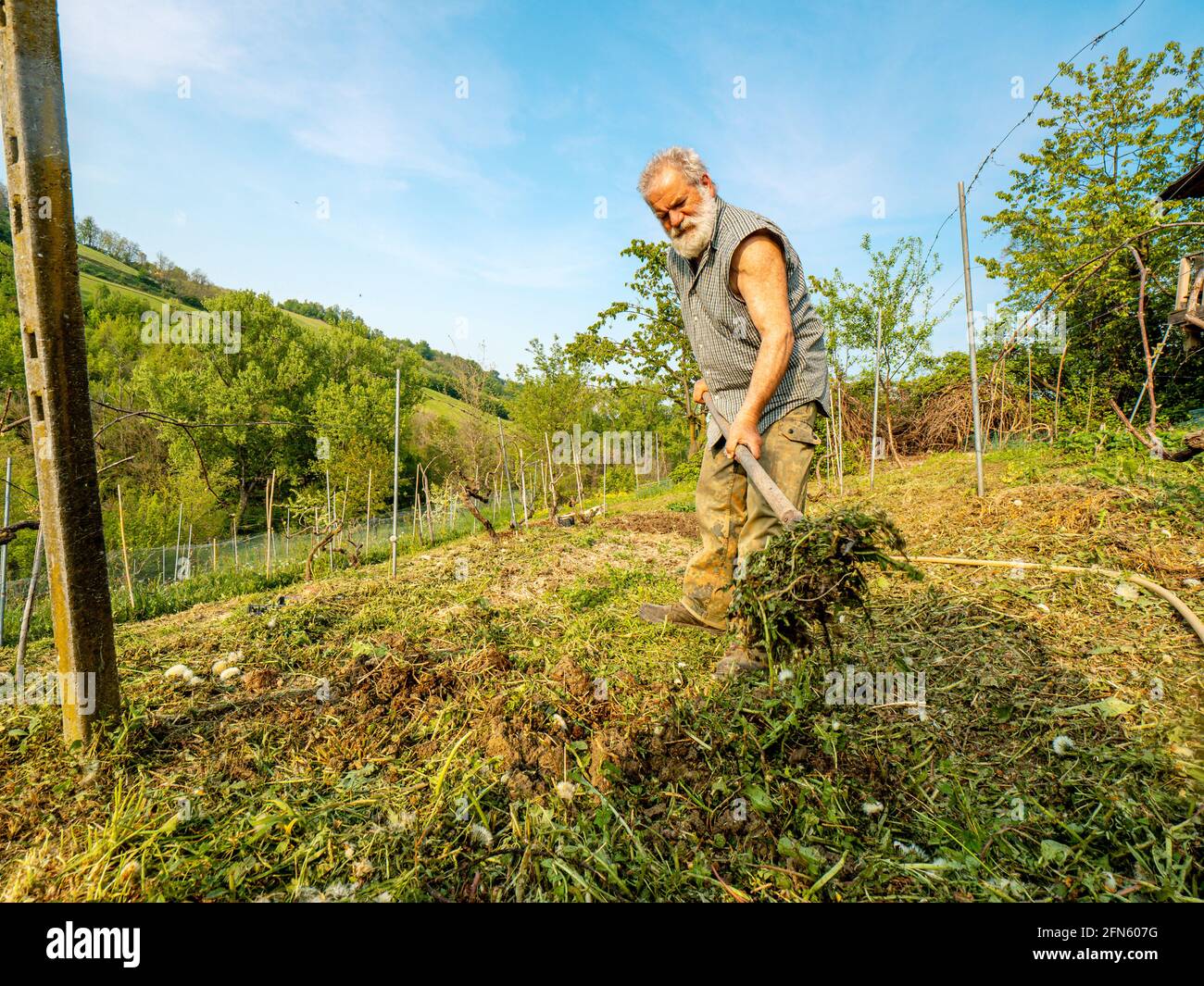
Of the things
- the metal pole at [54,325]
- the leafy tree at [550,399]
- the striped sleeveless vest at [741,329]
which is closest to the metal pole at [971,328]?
the striped sleeveless vest at [741,329]

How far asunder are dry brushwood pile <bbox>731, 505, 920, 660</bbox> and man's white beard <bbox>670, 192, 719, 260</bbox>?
1.51m

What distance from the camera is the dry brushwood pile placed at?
1891 millimetres

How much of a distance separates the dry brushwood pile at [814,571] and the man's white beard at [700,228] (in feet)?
4.94

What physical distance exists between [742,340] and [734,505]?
0.89 meters

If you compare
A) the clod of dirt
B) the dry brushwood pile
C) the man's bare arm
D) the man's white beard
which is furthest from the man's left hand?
the clod of dirt

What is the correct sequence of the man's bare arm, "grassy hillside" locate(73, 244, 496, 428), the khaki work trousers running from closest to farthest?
the man's bare arm, the khaki work trousers, "grassy hillside" locate(73, 244, 496, 428)

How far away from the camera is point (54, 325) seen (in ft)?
5.63

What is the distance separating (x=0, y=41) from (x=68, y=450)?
4.25 feet

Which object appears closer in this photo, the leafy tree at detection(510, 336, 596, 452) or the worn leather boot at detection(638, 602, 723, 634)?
the worn leather boot at detection(638, 602, 723, 634)

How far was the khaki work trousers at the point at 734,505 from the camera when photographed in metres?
2.48

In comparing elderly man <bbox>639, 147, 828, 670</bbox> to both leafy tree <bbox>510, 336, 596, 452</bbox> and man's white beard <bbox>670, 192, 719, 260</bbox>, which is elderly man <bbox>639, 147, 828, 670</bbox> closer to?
man's white beard <bbox>670, 192, 719, 260</bbox>

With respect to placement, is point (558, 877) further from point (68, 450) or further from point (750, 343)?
point (750, 343)

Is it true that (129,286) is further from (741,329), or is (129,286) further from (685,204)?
(741,329)
